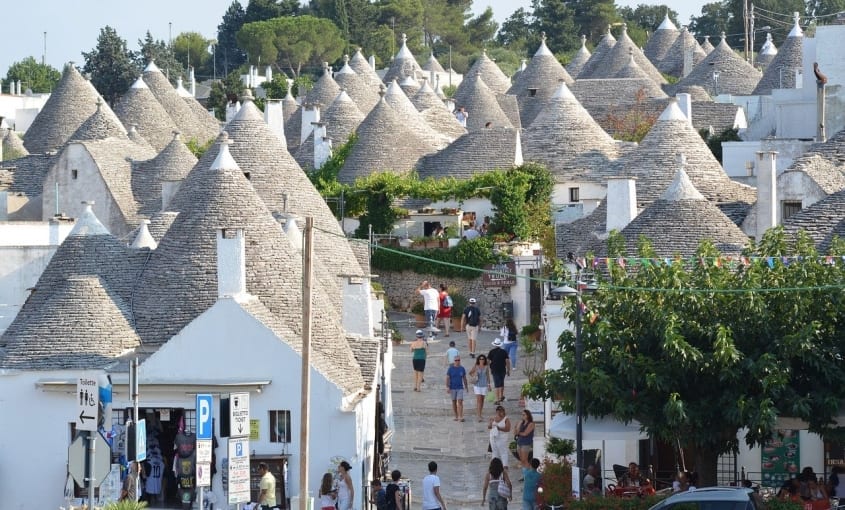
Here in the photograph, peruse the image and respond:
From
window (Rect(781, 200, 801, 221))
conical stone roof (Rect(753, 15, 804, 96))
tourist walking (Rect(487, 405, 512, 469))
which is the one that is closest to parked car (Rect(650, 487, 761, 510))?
tourist walking (Rect(487, 405, 512, 469))

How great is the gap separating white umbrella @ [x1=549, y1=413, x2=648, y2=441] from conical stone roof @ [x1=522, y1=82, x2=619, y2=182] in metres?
27.1

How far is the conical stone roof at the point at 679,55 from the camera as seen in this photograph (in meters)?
95.1

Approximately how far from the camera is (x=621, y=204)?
1597 inches

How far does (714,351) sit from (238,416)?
20.3 feet

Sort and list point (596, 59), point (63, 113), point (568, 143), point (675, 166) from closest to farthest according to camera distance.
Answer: point (675, 166) < point (568, 143) < point (63, 113) < point (596, 59)

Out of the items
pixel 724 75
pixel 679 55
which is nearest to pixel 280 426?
pixel 724 75

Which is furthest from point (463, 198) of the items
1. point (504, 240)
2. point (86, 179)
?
point (86, 179)

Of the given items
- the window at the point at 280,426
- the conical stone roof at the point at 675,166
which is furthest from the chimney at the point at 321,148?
the window at the point at 280,426

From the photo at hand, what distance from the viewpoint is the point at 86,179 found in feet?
165

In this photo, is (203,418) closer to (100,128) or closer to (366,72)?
(100,128)

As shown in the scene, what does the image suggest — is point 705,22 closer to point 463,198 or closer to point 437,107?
point 437,107

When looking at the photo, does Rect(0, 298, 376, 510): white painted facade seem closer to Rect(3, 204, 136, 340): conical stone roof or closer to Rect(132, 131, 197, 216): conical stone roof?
Rect(3, 204, 136, 340): conical stone roof

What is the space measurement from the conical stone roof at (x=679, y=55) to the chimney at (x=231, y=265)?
215 feet

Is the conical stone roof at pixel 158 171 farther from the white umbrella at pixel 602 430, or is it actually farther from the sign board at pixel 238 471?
the sign board at pixel 238 471
